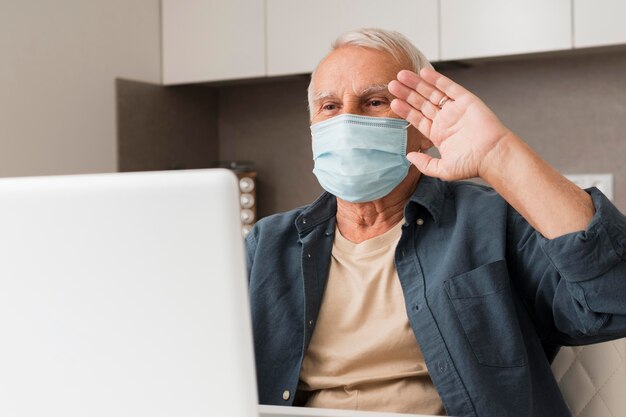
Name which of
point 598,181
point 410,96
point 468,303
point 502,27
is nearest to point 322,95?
point 410,96

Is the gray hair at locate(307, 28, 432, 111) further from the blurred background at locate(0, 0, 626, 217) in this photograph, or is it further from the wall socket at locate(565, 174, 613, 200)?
the wall socket at locate(565, 174, 613, 200)

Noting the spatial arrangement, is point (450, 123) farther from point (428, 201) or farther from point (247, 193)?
point (247, 193)

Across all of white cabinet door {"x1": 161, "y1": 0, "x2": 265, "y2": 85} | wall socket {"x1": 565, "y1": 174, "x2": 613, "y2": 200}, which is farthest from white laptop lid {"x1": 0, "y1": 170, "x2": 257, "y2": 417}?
Answer: white cabinet door {"x1": 161, "y1": 0, "x2": 265, "y2": 85}

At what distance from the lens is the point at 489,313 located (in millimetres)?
→ 1272

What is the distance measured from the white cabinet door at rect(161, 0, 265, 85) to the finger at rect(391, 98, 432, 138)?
1.84 meters

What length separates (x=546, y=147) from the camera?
9.66 ft

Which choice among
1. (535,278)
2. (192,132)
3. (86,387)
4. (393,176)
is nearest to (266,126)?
(192,132)

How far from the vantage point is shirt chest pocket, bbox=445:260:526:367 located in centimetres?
125

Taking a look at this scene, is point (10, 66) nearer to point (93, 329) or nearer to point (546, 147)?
point (546, 147)

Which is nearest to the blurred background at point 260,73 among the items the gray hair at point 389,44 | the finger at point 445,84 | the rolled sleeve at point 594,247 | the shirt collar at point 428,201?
the gray hair at point 389,44

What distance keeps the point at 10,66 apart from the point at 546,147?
5.80 ft

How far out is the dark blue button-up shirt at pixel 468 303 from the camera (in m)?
1.23

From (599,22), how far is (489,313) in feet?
5.07

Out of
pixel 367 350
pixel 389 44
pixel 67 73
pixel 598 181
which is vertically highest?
pixel 67 73
